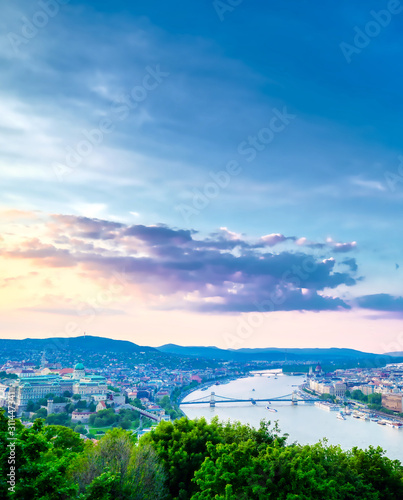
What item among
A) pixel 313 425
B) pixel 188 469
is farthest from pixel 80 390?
pixel 188 469

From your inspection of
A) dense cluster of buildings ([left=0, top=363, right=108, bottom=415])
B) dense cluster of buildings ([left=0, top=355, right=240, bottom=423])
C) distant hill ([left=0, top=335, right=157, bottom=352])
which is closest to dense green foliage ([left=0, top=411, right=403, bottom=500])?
dense cluster of buildings ([left=0, top=355, right=240, bottom=423])

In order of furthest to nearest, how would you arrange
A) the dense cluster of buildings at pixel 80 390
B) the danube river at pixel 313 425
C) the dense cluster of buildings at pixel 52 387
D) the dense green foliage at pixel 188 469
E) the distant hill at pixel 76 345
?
1. the distant hill at pixel 76 345
2. the dense cluster of buildings at pixel 52 387
3. the dense cluster of buildings at pixel 80 390
4. the danube river at pixel 313 425
5. the dense green foliage at pixel 188 469

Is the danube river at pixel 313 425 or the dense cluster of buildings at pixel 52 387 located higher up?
the dense cluster of buildings at pixel 52 387

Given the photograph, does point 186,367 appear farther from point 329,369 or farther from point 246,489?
point 246,489

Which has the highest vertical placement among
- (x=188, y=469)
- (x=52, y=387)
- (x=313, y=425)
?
(x=188, y=469)

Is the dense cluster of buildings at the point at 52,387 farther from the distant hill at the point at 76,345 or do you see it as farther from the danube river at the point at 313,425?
the distant hill at the point at 76,345

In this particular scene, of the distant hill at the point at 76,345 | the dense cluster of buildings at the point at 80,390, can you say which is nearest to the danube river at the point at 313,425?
the dense cluster of buildings at the point at 80,390

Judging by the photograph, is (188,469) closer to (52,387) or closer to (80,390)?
(52,387)
